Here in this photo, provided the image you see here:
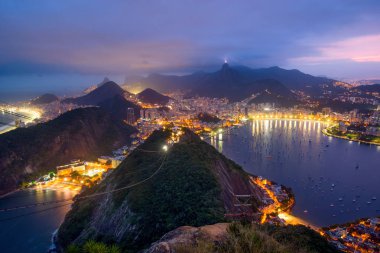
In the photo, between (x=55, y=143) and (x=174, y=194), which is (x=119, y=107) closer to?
(x=55, y=143)

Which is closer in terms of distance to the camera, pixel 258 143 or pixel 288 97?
pixel 258 143

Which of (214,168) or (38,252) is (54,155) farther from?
(214,168)

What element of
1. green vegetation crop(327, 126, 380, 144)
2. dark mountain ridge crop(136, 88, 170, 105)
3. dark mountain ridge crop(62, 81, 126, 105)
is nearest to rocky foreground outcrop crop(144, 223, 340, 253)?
green vegetation crop(327, 126, 380, 144)

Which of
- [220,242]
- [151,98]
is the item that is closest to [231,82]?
[151,98]

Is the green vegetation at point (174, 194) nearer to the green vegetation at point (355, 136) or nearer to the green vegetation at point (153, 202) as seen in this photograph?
the green vegetation at point (153, 202)

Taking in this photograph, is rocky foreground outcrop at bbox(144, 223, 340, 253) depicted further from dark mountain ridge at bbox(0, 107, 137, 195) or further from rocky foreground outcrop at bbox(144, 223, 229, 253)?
dark mountain ridge at bbox(0, 107, 137, 195)

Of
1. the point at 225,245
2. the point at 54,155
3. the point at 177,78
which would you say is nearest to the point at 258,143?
the point at 54,155
